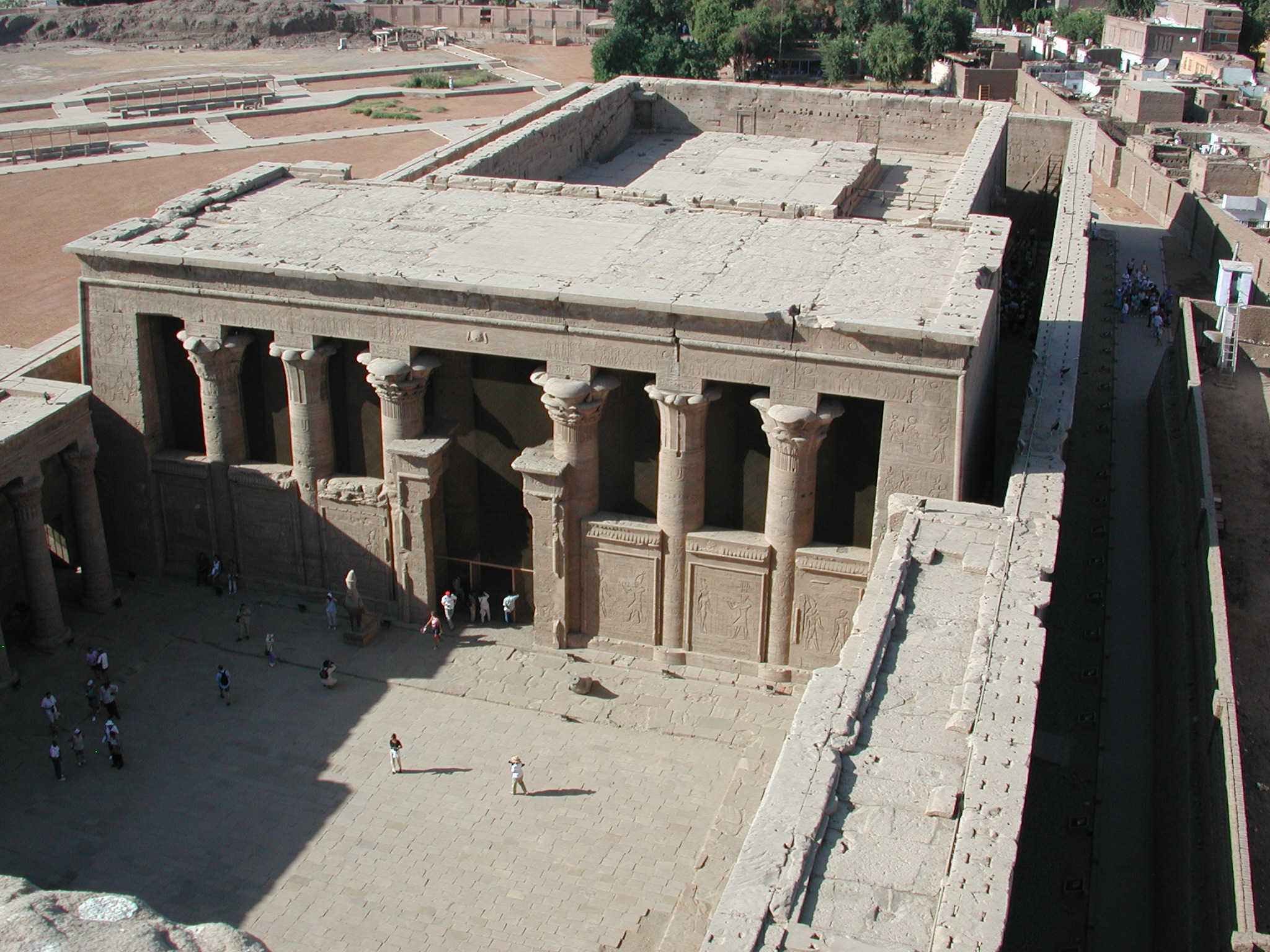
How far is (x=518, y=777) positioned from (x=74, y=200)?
47.9m

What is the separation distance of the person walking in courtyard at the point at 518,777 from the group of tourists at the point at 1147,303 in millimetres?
30916

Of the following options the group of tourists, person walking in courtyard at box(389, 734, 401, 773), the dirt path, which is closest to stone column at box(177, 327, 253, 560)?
person walking in courtyard at box(389, 734, 401, 773)

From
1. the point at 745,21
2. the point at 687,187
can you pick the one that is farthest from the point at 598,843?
the point at 745,21

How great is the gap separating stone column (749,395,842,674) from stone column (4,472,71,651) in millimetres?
13946

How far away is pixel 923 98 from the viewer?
152ft

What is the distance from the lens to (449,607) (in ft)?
92.3

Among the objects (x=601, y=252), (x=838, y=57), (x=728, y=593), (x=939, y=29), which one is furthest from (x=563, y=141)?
(x=939, y=29)

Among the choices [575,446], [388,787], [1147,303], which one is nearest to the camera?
[388,787]

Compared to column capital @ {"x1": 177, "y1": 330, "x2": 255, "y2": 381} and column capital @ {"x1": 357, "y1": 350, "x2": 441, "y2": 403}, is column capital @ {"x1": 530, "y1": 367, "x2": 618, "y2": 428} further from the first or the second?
column capital @ {"x1": 177, "y1": 330, "x2": 255, "y2": 381}

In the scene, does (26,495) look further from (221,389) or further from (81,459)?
(221,389)

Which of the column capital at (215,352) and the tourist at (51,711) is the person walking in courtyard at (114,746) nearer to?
the tourist at (51,711)

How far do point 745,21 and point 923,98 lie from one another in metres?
52.3

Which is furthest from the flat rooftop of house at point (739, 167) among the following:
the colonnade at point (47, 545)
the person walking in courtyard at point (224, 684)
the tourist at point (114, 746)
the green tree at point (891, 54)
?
the green tree at point (891, 54)

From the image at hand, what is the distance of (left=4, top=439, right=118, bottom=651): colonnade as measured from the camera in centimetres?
2590
